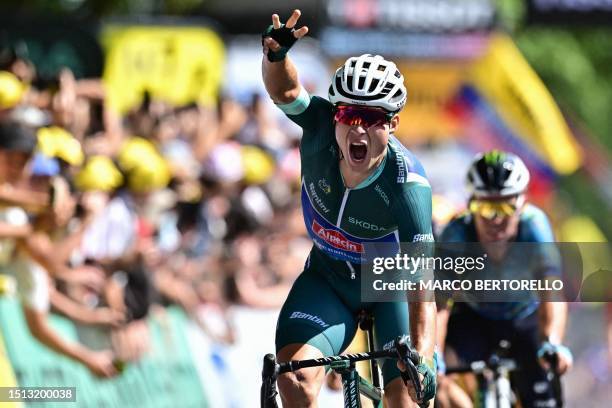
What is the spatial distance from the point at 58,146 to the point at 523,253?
13.4ft

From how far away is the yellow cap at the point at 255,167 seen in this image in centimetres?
1328

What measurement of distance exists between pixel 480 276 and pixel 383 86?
2481mm

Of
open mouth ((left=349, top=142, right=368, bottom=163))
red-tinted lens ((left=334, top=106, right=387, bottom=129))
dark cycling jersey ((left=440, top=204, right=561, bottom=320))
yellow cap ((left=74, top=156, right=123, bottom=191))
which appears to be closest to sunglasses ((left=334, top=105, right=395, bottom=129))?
red-tinted lens ((left=334, top=106, right=387, bottom=129))

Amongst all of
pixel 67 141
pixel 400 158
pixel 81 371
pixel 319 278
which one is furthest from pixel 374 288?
pixel 67 141

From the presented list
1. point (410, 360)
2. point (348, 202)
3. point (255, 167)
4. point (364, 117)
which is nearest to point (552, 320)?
point (348, 202)

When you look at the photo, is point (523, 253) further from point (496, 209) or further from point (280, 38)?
point (280, 38)

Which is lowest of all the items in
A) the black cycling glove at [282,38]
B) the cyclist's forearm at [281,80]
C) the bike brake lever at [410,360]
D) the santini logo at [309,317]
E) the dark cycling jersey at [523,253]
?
the bike brake lever at [410,360]

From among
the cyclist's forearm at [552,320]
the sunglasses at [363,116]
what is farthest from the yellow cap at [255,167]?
the sunglasses at [363,116]

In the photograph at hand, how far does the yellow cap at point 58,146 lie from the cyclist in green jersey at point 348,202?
3720 mm

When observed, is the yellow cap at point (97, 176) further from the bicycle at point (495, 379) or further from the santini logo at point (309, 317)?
the santini logo at point (309, 317)

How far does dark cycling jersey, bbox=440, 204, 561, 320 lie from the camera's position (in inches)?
350

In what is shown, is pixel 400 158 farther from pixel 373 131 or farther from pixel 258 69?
pixel 258 69

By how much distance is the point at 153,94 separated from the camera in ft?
50.0

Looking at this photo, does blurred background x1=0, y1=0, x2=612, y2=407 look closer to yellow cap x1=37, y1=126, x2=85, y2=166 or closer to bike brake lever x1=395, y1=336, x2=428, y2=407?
yellow cap x1=37, y1=126, x2=85, y2=166
